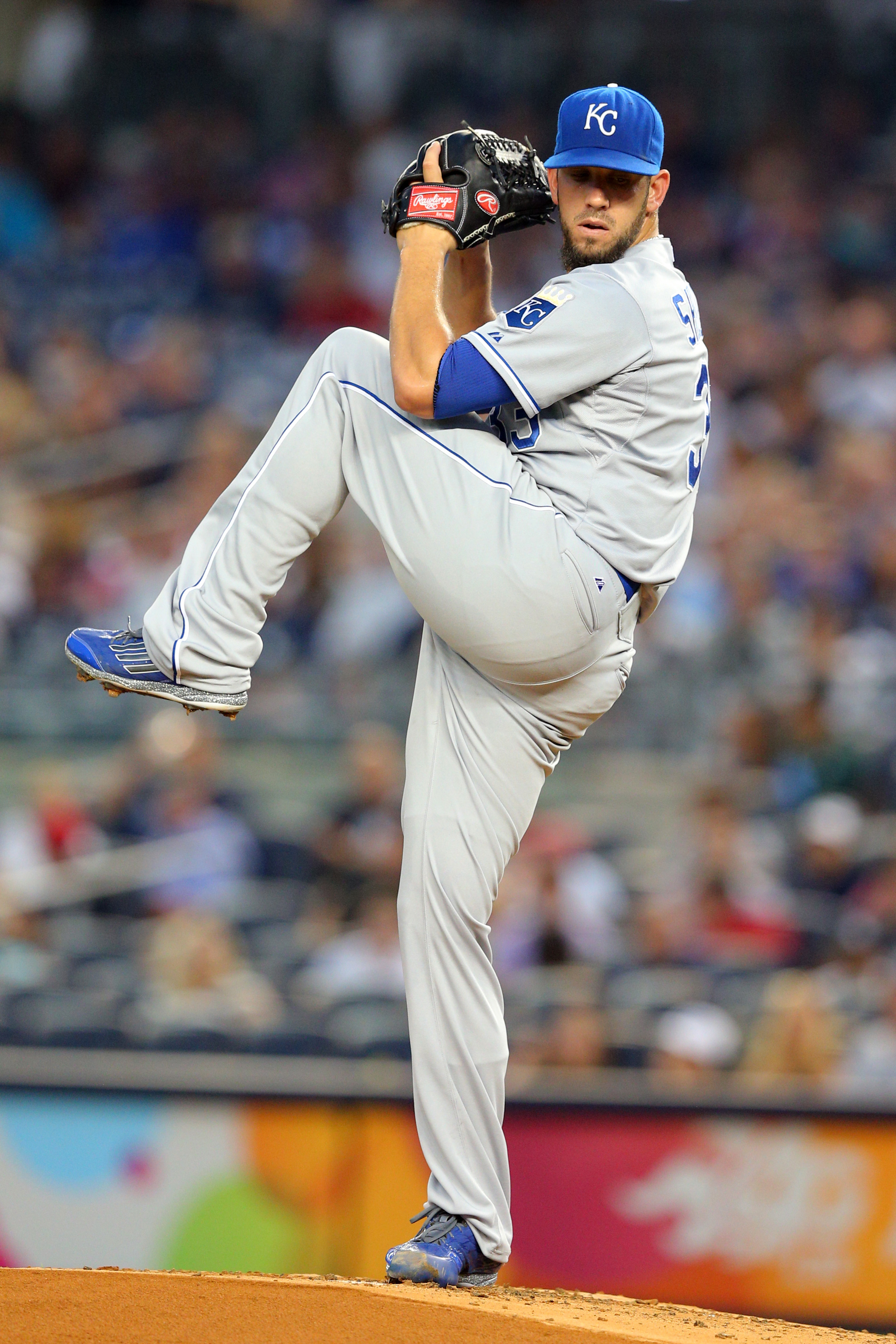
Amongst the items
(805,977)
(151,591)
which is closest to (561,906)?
(805,977)

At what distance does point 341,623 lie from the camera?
7.95 meters

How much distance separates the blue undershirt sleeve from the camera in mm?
2820

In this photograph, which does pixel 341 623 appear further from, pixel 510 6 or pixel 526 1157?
pixel 510 6

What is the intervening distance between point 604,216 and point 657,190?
0.13m

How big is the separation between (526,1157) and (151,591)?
3800 millimetres

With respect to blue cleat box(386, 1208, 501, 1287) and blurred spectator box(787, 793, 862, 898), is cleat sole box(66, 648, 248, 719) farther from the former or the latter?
blurred spectator box(787, 793, 862, 898)

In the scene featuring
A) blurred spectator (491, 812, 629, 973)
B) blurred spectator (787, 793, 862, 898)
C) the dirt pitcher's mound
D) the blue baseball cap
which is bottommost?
the dirt pitcher's mound

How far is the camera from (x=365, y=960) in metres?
6.25

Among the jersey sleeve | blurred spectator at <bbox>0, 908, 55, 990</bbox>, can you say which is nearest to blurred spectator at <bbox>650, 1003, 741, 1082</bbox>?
blurred spectator at <bbox>0, 908, 55, 990</bbox>

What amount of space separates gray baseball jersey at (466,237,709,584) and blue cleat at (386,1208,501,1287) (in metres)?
1.22

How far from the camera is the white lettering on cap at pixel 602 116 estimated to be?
2.92 meters

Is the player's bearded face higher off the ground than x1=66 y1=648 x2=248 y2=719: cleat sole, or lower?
higher

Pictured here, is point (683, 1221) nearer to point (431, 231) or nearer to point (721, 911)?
point (721, 911)

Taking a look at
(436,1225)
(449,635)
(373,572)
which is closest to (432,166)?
(449,635)
